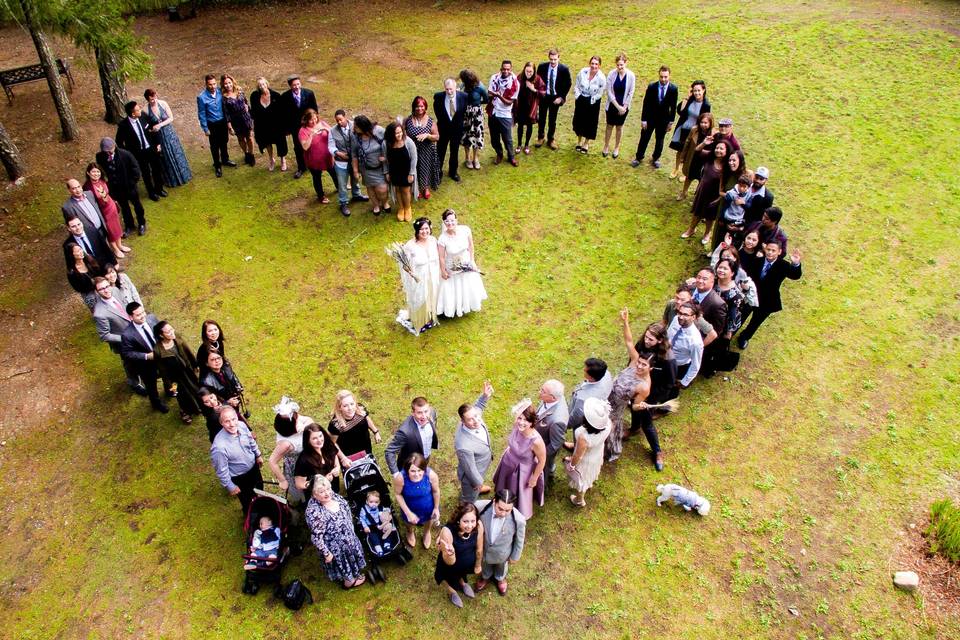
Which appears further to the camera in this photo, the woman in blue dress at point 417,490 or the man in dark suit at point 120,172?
the man in dark suit at point 120,172

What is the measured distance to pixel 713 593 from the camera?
19.9 feet

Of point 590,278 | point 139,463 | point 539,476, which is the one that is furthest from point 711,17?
point 139,463

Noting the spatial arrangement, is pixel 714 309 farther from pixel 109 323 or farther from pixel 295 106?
pixel 295 106

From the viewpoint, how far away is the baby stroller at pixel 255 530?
5.95 m

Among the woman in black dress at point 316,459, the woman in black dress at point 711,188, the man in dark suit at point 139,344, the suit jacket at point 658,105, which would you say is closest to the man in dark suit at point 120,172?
the man in dark suit at point 139,344

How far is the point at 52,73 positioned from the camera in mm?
11578

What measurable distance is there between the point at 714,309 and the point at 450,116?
589 cm

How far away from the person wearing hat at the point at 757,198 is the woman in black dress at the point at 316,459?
648cm

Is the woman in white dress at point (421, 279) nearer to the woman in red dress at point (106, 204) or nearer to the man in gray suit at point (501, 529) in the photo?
the man in gray suit at point (501, 529)

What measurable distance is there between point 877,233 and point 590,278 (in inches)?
196

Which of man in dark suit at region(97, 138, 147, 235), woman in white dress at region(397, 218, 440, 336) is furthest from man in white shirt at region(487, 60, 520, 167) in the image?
man in dark suit at region(97, 138, 147, 235)

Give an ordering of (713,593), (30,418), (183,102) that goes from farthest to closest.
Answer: (183,102) < (30,418) < (713,593)

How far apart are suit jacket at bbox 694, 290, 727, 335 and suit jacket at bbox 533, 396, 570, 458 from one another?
235 centimetres

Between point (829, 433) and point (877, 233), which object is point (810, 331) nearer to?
point (829, 433)
